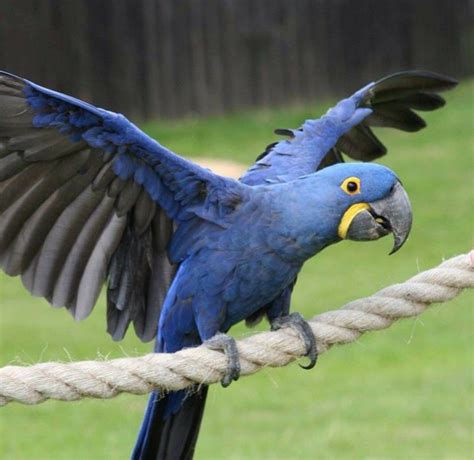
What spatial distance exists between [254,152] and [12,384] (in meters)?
10.2

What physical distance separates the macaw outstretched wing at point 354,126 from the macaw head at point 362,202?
53 centimetres

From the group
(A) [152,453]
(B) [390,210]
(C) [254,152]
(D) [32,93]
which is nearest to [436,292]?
(B) [390,210]

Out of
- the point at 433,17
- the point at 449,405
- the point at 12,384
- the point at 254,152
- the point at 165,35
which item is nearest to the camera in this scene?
the point at 12,384

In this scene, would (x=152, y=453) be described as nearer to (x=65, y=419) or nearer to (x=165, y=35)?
(x=65, y=419)

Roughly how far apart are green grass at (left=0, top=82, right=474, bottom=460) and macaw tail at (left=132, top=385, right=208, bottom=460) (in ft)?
3.26

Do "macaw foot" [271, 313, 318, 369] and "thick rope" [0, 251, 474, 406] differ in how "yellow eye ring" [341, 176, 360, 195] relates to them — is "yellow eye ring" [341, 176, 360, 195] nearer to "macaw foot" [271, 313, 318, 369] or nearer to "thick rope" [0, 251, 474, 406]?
"thick rope" [0, 251, 474, 406]

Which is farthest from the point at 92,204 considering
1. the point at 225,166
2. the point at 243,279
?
the point at 225,166

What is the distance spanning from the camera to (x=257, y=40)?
14977 mm

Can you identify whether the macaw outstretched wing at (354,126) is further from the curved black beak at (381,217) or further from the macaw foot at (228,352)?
the macaw foot at (228,352)

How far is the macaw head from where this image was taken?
12.2ft

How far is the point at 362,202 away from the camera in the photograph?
3717mm

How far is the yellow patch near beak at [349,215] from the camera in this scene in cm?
372

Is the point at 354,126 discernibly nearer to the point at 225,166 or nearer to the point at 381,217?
the point at 381,217

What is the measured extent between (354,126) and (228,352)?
156 cm
